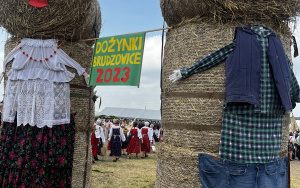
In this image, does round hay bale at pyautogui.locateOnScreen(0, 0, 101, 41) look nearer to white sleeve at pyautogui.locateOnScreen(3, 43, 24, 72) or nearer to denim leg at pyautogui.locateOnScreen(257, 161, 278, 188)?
white sleeve at pyautogui.locateOnScreen(3, 43, 24, 72)

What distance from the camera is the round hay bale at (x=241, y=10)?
3.03 m

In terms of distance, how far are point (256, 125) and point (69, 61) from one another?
308cm

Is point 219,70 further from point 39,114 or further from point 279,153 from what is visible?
point 39,114

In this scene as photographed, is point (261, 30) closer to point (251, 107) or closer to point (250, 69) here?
point (250, 69)

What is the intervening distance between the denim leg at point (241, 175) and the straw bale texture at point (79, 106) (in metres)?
2.72

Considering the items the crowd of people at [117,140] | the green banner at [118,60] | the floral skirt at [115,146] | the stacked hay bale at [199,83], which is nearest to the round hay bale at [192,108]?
the stacked hay bale at [199,83]

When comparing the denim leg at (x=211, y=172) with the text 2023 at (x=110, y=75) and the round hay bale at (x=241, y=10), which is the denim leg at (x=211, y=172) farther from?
the round hay bale at (x=241, y=10)

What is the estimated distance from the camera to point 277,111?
2.96 metres

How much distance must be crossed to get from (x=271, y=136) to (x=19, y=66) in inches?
148

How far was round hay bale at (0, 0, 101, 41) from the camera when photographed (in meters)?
4.19

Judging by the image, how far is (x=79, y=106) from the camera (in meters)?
4.62

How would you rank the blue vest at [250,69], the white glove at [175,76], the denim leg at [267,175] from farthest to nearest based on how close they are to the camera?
the white glove at [175,76] < the denim leg at [267,175] < the blue vest at [250,69]

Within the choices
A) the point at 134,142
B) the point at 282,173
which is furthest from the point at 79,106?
the point at 134,142

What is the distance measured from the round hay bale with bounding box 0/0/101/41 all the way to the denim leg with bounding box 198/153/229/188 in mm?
2910
